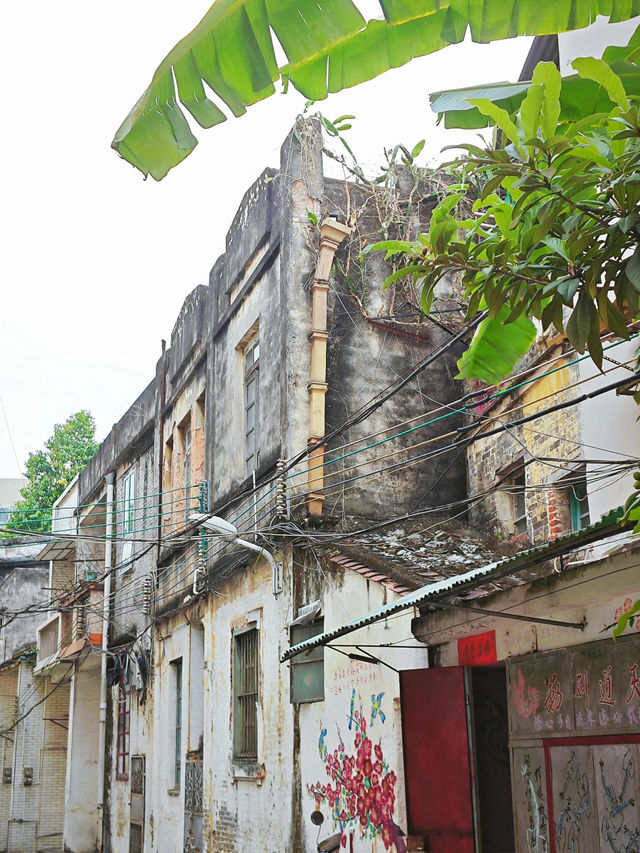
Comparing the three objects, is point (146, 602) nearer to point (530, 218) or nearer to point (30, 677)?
point (30, 677)

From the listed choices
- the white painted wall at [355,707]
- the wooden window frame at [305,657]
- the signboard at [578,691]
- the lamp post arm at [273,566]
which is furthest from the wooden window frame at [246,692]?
the signboard at [578,691]

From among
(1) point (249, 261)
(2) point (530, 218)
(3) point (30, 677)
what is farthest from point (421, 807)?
(3) point (30, 677)

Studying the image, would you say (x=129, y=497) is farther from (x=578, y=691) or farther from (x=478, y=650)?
(x=578, y=691)

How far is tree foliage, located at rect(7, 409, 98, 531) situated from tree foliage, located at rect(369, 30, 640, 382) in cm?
3085

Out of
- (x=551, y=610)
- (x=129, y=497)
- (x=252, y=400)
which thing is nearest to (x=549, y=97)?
(x=551, y=610)

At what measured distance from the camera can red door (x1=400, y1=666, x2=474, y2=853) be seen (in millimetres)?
7980

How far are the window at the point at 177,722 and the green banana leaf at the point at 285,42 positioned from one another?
11.9m

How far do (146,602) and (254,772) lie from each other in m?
5.77

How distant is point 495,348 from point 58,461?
96.3 feet

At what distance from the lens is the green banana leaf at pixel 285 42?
431 cm

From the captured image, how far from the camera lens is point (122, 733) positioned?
18672mm

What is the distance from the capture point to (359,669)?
30.7ft

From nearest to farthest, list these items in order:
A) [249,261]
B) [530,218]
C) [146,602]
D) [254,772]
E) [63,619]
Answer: [530,218] < [254,772] < [249,261] < [146,602] < [63,619]

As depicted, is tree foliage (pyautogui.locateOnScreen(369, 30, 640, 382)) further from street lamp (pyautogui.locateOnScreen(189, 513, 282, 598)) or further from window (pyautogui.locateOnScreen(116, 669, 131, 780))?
window (pyautogui.locateOnScreen(116, 669, 131, 780))
